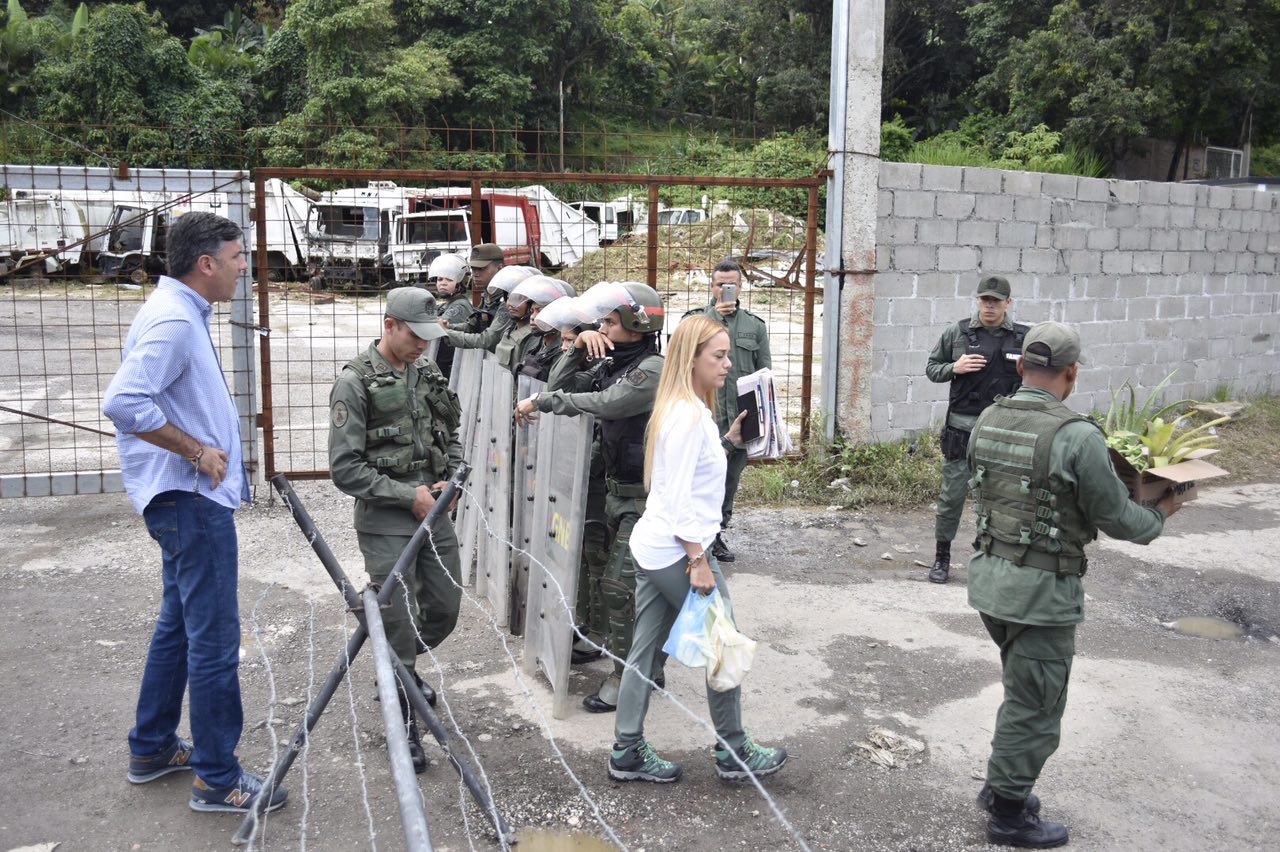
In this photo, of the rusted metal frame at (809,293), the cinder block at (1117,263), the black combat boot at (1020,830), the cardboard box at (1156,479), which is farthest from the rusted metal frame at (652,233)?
the cinder block at (1117,263)

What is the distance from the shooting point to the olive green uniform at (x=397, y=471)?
3.98 metres

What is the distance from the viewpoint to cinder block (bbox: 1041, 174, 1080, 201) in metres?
9.26

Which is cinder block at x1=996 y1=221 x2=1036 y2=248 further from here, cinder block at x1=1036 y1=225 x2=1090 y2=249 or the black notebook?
the black notebook

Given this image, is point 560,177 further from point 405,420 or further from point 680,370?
point 680,370

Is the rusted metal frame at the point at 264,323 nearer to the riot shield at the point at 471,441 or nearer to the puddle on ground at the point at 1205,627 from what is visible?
the riot shield at the point at 471,441

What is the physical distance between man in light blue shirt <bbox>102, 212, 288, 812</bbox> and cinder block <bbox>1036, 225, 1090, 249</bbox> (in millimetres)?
7794

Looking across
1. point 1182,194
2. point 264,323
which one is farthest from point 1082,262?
point 264,323

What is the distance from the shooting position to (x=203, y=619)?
3.50 metres

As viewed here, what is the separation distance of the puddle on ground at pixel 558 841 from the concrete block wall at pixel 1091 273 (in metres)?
5.60

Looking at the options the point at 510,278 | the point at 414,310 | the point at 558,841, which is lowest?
the point at 558,841

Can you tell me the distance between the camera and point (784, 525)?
761 cm

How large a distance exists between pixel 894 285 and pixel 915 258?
307mm

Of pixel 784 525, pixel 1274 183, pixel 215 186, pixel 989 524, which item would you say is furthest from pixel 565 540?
pixel 1274 183

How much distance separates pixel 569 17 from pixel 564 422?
2922cm
